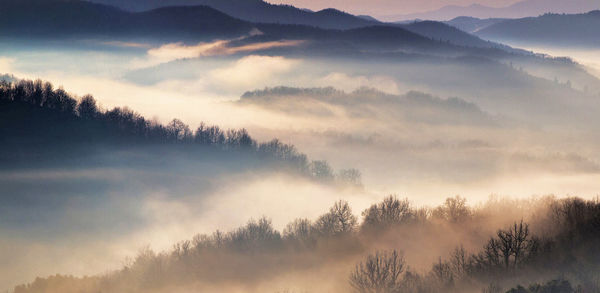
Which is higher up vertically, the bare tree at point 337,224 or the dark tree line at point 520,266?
the dark tree line at point 520,266

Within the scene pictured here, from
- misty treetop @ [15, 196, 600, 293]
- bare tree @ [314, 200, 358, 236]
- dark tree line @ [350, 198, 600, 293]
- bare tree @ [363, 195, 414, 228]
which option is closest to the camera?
dark tree line @ [350, 198, 600, 293]

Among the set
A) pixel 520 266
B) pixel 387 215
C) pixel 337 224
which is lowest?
pixel 337 224

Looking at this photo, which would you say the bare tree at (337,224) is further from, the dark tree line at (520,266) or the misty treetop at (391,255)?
the dark tree line at (520,266)

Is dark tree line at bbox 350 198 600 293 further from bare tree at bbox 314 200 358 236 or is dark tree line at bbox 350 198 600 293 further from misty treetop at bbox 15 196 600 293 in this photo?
bare tree at bbox 314 200 358 236

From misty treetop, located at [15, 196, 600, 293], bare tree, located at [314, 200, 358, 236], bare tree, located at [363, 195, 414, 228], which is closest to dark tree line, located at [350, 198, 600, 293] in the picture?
misty treetop, located at [15, 196, 600, 293]

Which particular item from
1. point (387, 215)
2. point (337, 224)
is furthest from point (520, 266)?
point (337, 224)

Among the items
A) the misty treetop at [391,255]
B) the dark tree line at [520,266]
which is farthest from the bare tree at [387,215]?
the dark tree line at [520,266]

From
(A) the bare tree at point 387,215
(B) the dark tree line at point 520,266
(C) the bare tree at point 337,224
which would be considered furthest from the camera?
(C) the bare tree at point 337,224

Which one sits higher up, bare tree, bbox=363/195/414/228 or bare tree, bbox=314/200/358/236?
bare tree, bbox=363/195/414/228

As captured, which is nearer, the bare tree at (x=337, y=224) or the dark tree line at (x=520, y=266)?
the dark tree line at (x=520, y=266)

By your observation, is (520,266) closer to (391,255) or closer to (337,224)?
(391,255)

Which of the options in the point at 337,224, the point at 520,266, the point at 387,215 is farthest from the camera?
the point at 337,224

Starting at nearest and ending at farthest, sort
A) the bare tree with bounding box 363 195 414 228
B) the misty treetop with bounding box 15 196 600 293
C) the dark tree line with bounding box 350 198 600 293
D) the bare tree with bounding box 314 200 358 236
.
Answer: the dark tree line with bounding box 350 198 600 293
the misty treetop with bounding box 15 196 600 293
the bare tree with bounding box 363 195 414 228
the bare tree with bounding box 314 200 358 236

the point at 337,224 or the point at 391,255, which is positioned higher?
the point at 391,255
